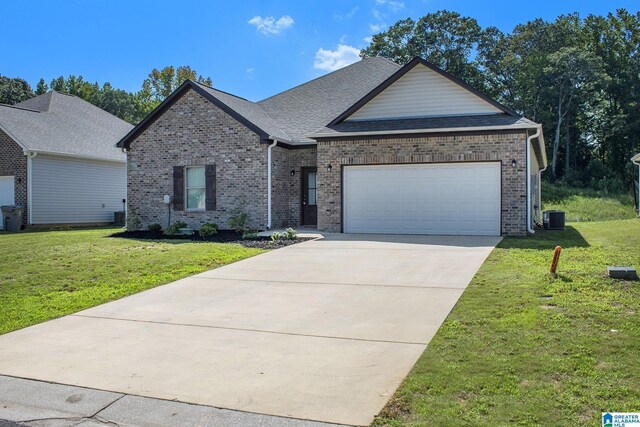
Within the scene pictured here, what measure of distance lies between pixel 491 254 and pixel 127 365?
847 cm

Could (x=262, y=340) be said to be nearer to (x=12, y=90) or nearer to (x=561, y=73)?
(x=561, y=73)

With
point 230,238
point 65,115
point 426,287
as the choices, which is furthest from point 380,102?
point 65,115

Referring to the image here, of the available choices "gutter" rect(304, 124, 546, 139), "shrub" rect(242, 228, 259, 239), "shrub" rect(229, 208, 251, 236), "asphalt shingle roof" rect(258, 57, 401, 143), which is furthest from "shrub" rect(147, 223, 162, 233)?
"gutter" rect(304, 124, 546, 139)

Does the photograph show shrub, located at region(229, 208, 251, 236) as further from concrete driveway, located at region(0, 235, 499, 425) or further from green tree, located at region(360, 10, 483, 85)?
green tree, located at region(360, 10, 483, 85)

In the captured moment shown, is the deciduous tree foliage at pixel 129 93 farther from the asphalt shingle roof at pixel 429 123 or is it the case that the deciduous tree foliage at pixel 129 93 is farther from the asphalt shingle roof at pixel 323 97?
A: the asphalt shingle roof at pixel 429 123

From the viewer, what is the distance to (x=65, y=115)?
2647cm

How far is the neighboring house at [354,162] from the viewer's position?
613 inches

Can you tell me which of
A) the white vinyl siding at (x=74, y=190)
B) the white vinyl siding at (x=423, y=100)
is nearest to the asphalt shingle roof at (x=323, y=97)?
the white vinyl siding at (x=423, y=100)

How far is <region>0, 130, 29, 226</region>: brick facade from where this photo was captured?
72.0 feet

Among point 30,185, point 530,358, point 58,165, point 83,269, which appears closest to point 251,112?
point 58,165

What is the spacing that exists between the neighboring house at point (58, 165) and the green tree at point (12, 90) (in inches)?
905

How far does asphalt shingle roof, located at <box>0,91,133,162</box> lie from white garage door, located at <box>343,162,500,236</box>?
527 inches

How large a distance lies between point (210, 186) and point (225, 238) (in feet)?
9.74

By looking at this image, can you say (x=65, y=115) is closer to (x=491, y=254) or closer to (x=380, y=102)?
(x=380, y=102)
